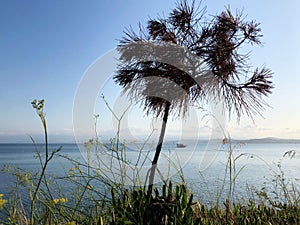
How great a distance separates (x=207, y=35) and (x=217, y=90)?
0.55 metres

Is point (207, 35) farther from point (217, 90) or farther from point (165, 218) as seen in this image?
point (165, 218)

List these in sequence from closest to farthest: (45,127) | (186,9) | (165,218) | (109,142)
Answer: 1. (45,127)
2. (165,218)
3. (109,142)
4. (186,9)

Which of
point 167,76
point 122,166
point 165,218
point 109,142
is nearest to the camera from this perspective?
point 165,218

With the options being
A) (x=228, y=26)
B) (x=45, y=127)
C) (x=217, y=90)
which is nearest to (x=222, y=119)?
(x=217, y=90)

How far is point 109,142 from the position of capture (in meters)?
2.20

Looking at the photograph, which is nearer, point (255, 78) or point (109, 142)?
point (109, 142)

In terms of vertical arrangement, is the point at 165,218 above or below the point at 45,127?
below

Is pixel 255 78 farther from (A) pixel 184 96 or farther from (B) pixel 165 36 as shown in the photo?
(B) pixel 165 36

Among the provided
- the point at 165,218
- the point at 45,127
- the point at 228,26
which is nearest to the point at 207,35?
the point at 228,26

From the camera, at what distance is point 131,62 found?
112 inches

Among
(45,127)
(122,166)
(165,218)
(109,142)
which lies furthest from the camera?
(109,142)

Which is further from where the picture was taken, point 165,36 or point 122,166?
point 165,36

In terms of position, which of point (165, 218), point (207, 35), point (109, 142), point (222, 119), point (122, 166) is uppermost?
point (207, 35)

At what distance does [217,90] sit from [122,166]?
129 cm
